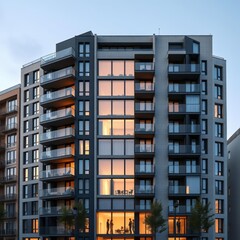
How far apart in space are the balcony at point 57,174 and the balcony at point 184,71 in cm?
1937

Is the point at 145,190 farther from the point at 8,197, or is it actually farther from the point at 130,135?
the point at 8,197

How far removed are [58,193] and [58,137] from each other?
7.89m

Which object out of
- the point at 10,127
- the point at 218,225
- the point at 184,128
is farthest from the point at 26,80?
the point at 218,225

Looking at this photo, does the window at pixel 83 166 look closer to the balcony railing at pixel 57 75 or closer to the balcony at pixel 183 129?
the balcony at pixel 183 129

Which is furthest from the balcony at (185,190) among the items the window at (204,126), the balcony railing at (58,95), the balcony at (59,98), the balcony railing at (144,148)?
the balcony railing at (58,95)

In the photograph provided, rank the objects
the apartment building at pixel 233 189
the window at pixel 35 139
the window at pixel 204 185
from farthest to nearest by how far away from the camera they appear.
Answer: the apartment building at pixel 233 189, the window at pixel 35 139, the window at pixel 204 185

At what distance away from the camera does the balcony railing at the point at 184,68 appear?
76050 mm

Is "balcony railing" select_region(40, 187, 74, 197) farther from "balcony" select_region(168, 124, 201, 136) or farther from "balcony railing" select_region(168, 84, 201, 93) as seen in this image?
"balcony railing" select_region(168, 84, 201, 93)

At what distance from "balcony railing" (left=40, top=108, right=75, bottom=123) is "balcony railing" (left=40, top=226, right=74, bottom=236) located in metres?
15.5

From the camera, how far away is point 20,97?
289 feet

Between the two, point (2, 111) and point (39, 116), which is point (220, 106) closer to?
point (39, 116)

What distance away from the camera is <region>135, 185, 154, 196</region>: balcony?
245ft

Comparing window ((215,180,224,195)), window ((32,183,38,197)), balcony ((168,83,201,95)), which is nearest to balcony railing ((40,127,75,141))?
window ((32,183,38,197))

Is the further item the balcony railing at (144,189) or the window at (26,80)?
the window at (26,80)
